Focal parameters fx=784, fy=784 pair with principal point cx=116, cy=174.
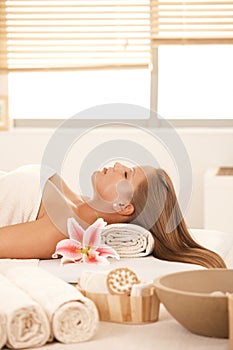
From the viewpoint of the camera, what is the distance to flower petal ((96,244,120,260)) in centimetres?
219

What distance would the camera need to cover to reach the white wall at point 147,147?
4.10 m

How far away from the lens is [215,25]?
428 cm

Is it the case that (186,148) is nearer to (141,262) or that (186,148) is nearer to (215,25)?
(215,25)

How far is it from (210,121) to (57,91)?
0.88 m

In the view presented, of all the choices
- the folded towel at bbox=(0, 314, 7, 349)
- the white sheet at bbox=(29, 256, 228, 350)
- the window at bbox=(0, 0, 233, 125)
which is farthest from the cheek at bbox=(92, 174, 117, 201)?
the window at bbox=(0, 0, 233, 125)

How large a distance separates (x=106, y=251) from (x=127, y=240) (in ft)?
0.36

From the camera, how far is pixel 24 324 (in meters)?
1.32

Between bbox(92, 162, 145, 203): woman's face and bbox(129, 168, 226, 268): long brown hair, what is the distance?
0.02 metres

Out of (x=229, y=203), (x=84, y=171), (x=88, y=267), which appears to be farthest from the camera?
(x=229, y=203)

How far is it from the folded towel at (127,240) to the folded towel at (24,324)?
3.15 feet

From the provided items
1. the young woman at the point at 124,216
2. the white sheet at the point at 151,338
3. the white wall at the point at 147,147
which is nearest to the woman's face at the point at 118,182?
the young woman at the point at 124,216

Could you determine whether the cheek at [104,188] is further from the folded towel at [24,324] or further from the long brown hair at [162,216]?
the folded towel at [24,324]

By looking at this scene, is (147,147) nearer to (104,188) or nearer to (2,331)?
(104,188)

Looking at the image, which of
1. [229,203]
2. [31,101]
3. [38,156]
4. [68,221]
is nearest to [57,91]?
A: [31,101]
